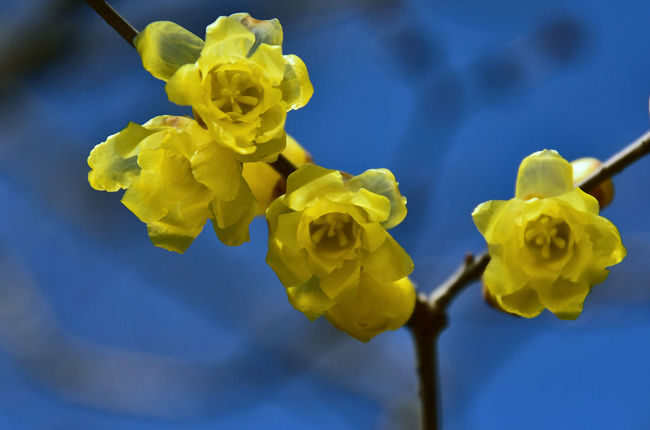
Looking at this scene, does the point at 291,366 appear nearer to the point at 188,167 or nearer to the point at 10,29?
the point at 10,29

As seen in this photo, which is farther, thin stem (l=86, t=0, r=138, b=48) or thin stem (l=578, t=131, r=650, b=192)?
thin stem (l=578, t=131, r=650, b=192)

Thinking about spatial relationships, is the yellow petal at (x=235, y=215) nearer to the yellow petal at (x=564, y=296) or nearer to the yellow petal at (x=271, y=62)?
the yellow petal at (x=271, y=62)

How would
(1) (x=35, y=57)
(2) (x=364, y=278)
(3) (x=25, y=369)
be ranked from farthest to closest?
(3) (x=25, y=369) < (1) (x=35, y=57) < (2) (x=364, y=278)

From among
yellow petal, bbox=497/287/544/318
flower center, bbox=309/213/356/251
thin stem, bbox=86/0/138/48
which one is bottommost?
yellow petal, bbox=497/287/544/318

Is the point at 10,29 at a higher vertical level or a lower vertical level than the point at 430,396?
higher

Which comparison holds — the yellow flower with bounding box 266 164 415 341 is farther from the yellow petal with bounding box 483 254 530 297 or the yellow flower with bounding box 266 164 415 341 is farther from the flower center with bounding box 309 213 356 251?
the yellow petal with bounding box 483 254 530 297

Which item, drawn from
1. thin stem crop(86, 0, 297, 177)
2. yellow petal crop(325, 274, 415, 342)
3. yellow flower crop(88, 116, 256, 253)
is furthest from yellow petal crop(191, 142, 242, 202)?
yellow petal crop(325, 274, 415, 342)

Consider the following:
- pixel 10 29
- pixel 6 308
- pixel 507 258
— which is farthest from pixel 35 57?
pixel 507 258

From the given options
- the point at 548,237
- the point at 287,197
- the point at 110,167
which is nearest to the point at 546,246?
the point at 548,237
